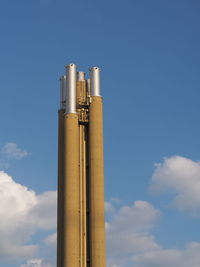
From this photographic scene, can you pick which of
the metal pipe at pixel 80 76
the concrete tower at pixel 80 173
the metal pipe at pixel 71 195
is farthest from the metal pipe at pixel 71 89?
the metal pipe at pixel 71 195

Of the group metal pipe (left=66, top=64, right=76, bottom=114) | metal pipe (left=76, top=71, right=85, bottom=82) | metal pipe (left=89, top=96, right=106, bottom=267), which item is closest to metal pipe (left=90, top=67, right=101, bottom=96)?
metal pipe (left=89, top=96, right=106, bottom=267)

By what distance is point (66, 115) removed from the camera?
91.6 metres

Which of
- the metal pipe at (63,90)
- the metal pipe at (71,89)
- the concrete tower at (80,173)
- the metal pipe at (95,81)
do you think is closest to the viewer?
the concrete tower at (80,173)

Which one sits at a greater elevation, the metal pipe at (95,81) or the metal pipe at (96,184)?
the metal pipe at (95,81)

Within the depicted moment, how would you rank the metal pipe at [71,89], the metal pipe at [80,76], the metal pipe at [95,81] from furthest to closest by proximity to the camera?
the metal pipe at [80,76] → the metal pipe at [95,81] → the metal pipe at [71,89]

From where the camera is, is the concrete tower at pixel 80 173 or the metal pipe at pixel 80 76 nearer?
the concrete tower at pixel 80 173

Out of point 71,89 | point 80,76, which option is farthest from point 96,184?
point 80,76

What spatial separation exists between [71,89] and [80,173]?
1366cm

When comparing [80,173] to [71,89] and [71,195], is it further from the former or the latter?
[71,89]

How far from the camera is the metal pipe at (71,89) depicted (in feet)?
303

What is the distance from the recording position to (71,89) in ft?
307

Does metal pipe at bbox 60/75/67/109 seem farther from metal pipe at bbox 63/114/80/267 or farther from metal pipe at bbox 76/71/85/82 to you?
metal pipe at bbox 63/114/80/267

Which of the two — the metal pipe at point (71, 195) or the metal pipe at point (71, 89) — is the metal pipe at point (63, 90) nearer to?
the metal pipe at point (71, 89)

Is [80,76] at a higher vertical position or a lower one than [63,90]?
higher
